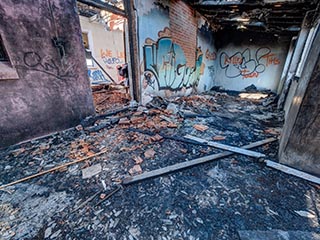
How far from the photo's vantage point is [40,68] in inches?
109

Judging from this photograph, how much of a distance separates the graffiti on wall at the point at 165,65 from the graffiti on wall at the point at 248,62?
471cm

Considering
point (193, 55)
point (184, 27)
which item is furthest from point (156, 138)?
point (193, 55)

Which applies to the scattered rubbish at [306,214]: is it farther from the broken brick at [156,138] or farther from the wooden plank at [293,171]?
the broken brick at [156,138]

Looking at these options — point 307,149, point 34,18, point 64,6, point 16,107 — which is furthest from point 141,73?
point 307,149

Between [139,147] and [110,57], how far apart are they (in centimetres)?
1037

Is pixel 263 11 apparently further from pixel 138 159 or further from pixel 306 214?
pixel 138 159

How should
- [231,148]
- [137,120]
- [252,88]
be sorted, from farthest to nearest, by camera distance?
[252,88]
[137,120]
[231,148]

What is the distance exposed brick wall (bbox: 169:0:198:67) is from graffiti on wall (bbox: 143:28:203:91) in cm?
29

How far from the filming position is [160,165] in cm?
230

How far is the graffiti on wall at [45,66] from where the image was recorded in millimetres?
2633

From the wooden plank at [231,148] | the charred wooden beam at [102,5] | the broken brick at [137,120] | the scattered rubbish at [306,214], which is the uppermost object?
the charred wooden beam at [102,5]

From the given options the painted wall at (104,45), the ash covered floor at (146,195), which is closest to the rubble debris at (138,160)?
the ash covered floor at (146,195)

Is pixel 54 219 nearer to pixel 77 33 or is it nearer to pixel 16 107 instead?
pixel 16 107

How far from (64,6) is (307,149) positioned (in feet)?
15.3
